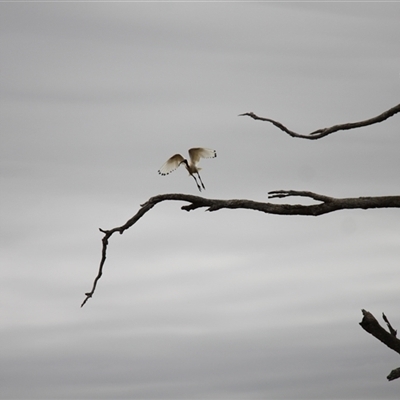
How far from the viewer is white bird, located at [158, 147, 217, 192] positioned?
88.3ft

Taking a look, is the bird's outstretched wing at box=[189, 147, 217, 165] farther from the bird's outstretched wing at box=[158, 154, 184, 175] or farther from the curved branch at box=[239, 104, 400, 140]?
the curved branch at box=[239, 104, 400, 140]

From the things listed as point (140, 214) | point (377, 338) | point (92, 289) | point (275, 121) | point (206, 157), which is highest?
point (206, 157)

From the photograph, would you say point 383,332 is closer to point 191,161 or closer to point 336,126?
point 336,126

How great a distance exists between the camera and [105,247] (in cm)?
1661

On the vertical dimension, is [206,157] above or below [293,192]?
above

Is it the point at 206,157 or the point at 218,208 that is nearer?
the point at 218,208

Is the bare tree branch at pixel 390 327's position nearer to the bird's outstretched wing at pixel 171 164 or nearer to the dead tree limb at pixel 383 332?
the dead tree limb at pixel 383 332

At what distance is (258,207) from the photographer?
16.0 metres

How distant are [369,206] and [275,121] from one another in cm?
236

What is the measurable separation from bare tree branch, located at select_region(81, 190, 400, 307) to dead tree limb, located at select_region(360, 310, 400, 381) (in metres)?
2.02

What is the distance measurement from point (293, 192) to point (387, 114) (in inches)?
90.2

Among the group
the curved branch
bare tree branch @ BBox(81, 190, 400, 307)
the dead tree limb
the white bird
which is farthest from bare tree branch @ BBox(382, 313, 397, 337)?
the white bird

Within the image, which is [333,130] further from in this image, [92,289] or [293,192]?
[92,289]

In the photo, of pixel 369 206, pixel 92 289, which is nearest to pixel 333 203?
pixel 369 206
